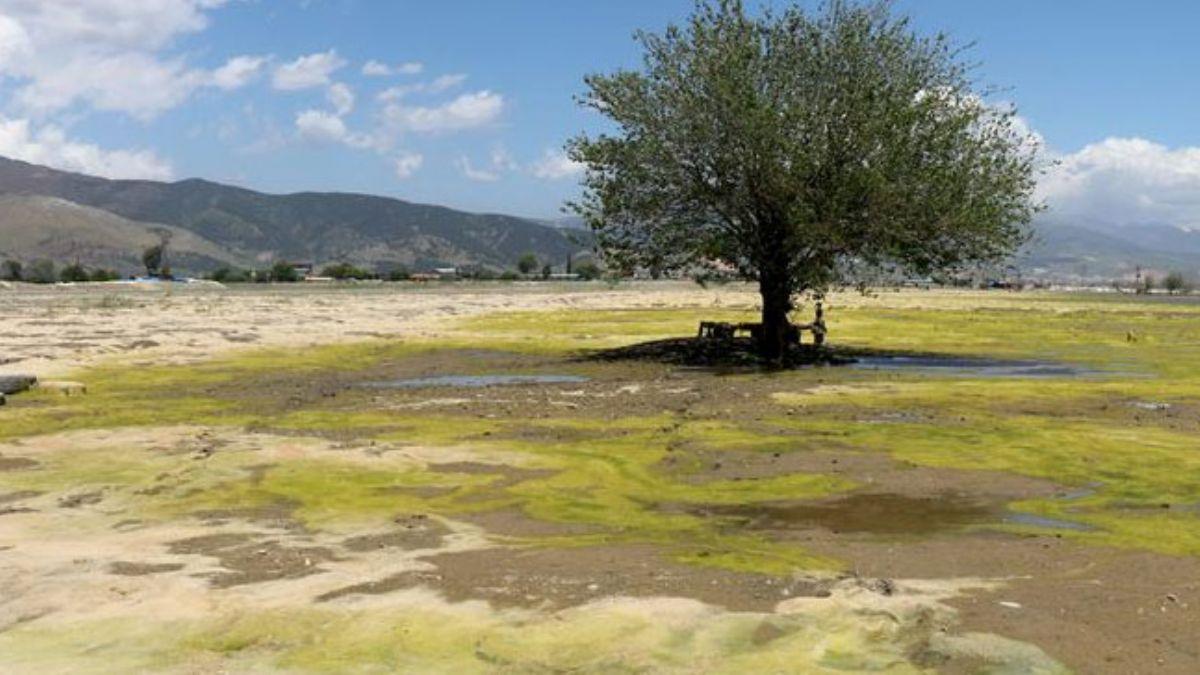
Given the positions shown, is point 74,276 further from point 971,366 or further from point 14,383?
point 971,366

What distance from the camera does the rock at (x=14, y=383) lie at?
27438mm

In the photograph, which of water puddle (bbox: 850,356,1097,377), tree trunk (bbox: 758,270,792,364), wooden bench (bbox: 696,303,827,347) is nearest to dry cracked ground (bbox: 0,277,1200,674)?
water puddle (bbox: 850,356,1097,377)

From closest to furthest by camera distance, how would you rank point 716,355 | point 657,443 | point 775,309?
point 657,443, point 775,309, point 716,355

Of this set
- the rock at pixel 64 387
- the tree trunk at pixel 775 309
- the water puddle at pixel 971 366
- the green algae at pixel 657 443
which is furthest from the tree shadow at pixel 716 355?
the rock at pixel 64 387

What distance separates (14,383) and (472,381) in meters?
12.1

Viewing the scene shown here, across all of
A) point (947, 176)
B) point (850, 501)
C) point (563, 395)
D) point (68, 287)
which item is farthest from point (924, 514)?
point (68, 287)

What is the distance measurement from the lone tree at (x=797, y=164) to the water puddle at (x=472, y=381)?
905 cm

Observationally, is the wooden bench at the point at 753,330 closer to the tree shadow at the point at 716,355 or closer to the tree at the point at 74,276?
the tree shadow at the point at 716,355

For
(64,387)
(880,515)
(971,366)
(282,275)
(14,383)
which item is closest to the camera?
(880,515)

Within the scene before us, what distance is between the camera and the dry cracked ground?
9.38 m

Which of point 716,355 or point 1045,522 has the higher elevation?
point 1045,522

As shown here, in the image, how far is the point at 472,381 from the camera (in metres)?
34.0

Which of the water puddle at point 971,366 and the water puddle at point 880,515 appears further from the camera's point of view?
the water puddle at point 971,366

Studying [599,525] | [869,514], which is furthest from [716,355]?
[599,525]
